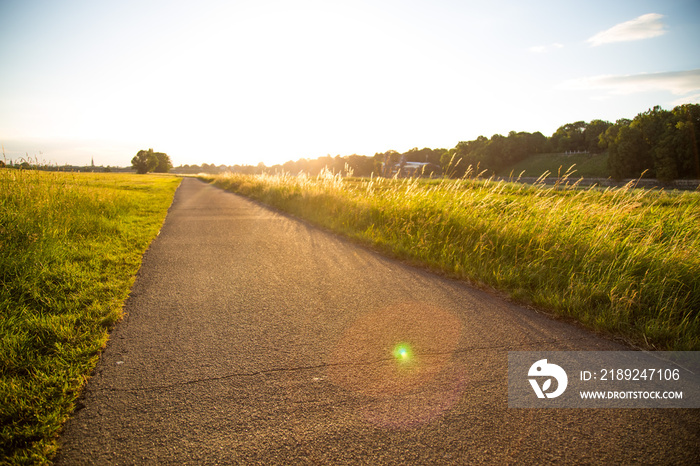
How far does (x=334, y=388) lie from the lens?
87.2 inches

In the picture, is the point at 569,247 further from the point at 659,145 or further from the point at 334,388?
the point at 659,145

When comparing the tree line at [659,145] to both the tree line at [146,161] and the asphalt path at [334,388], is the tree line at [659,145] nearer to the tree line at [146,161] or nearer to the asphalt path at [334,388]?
the asphalt path at [334,388]

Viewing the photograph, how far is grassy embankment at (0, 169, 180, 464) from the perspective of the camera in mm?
1914

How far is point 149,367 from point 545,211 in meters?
6.50

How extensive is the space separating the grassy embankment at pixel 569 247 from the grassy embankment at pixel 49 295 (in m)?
4.48

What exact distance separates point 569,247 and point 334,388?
440 centimetres

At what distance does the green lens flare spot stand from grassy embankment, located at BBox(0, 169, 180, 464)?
2.30 metres

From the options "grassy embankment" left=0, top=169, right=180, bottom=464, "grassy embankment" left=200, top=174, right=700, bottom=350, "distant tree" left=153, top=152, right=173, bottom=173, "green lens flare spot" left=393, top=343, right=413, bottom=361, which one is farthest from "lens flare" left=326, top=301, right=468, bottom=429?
"distant tree" left=153, top=152, right=173, bottom=173

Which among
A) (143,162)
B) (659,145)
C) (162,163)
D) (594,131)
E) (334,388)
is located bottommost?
(334,388)

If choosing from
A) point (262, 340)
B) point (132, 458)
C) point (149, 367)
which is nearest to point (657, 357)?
point (262, 340)

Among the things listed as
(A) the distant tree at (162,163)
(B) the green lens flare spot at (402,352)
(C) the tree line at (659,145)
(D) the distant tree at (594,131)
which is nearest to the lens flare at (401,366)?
(B) the green lens flare spot at (402,352)

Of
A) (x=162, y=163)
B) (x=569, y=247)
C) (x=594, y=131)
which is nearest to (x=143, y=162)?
(x=162, y=163)

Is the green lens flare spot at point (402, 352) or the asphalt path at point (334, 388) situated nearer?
the asphalt path at point (334, 388)

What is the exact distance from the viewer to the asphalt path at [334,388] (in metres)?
1.73
